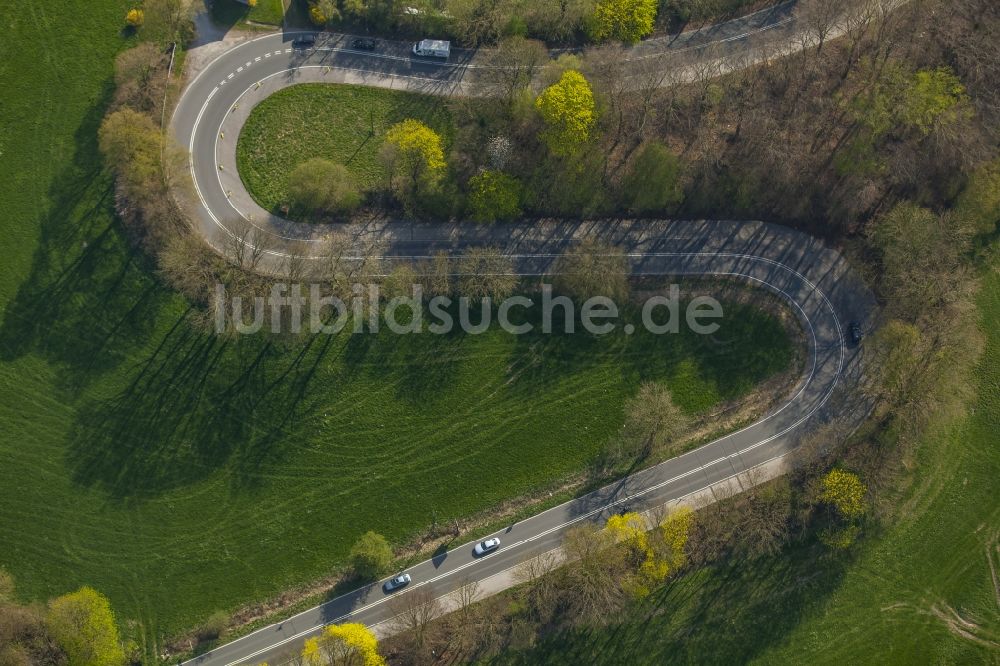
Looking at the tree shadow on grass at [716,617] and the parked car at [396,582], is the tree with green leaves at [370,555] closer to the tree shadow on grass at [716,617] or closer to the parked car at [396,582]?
the parked car at [396,582]

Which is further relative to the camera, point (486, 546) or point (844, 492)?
point (486, 546)

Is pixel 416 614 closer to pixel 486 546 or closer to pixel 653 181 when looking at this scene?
pixel 486 546

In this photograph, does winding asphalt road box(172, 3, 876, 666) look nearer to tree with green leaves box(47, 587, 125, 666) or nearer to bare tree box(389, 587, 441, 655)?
bare tree box(389, 587, 441, 655)

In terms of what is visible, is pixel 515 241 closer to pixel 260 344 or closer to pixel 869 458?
pixel 260 344

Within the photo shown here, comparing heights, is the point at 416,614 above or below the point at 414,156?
below

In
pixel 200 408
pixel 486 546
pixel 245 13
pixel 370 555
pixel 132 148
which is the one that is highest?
pixel 245 13
